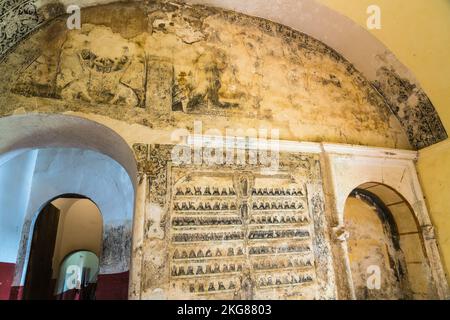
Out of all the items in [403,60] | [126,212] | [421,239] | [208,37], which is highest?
[208,37]

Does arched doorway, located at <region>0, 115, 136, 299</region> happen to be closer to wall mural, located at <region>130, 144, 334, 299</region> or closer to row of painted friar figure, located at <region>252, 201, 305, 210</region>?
wall mural, located at <region>130, 144, 334, 299</region>

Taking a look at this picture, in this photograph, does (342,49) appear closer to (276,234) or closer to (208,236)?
(276,234)

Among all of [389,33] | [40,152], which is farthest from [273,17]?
[40,152]

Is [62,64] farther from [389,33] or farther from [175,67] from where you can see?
[389,33]

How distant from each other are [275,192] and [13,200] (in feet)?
15.1

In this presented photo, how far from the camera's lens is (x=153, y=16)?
3832mm

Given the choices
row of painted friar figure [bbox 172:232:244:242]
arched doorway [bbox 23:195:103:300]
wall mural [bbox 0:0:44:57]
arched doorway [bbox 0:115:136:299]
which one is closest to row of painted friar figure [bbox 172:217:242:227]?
row of painted friar figure [bbox 172:232:244:242]

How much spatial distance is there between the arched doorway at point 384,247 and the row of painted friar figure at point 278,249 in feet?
4.32

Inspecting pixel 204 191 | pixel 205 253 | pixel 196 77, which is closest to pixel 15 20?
pixel 196 77

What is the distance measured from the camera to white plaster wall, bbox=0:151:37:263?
4941 millimetres

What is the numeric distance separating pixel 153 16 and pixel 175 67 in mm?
764

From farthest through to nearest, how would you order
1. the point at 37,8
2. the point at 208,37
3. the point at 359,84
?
the point at 359,84, the point at 208,37, the point at 37,8
